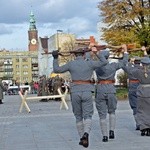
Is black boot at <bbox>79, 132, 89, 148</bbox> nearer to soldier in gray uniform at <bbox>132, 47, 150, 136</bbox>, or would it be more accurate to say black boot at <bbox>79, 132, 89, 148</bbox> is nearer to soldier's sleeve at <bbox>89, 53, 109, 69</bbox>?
soldier's sleeve at <bbox>89, 53, 109, 69</bbox>

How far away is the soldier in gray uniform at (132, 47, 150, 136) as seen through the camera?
42.3ft

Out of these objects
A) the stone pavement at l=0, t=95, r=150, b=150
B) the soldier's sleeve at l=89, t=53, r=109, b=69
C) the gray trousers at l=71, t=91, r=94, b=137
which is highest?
the soldier's sleeve at l=89, t=53, r=109, b=69

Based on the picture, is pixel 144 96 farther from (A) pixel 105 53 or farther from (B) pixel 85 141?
(B) pixel 85 141

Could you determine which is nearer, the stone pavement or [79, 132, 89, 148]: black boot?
[79, 132, 89, 148]: black boot

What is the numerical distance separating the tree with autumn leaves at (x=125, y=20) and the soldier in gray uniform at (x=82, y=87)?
31.7m

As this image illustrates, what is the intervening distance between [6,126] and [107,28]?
2961cm

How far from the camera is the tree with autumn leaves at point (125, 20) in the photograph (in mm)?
43719

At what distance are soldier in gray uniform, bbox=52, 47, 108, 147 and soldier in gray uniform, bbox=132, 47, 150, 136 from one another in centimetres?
167

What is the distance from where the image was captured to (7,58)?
17612 cm

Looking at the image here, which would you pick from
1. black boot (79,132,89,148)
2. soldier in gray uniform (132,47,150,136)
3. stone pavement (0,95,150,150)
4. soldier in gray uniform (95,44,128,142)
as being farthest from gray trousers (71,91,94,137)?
soldier in gray uniform (132,47,150,136)

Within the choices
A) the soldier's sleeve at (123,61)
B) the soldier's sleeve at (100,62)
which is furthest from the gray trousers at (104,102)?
the soldier's sleeve at (100,62)

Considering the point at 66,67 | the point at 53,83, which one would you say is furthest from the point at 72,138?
the point at 53,83

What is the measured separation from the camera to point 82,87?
37.7ft

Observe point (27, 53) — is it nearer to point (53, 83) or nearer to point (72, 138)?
point (53, 83)
